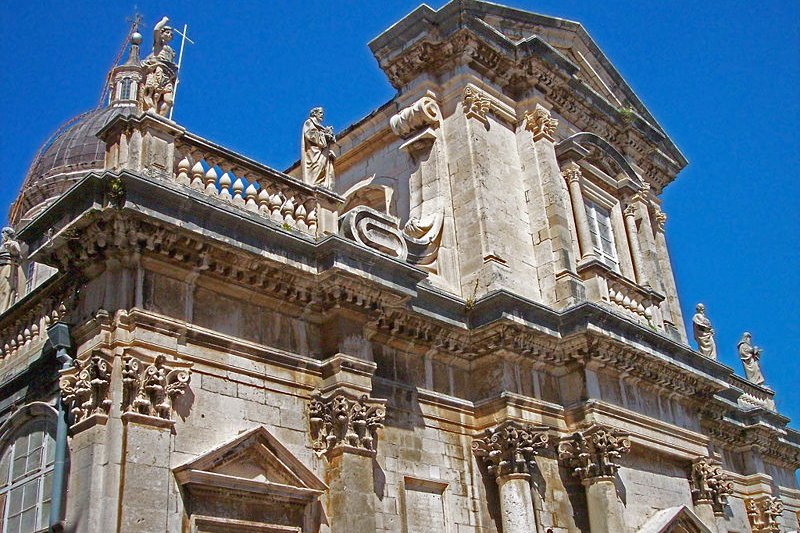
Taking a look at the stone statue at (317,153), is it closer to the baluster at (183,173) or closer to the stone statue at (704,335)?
the baluster at (183,173)

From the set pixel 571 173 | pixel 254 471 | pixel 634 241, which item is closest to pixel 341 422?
pixel 254 471

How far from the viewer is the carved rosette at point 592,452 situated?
11.5 metres

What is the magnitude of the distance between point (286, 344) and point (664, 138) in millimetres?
11064

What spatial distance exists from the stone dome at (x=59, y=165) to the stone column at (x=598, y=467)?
49.1 feet

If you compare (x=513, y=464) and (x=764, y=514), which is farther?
(x=764, y=514)

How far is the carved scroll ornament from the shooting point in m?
9.28

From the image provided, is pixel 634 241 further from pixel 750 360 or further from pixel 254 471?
pixel 254 471

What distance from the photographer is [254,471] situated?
28.3 ft

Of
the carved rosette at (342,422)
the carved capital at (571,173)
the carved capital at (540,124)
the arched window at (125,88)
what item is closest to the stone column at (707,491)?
the carved capital at (571,173)

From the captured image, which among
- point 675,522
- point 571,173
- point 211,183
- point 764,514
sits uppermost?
point 571,173

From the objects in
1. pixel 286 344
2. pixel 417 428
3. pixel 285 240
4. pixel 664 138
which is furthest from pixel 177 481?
pixel 664 138

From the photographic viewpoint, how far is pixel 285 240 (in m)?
9.43

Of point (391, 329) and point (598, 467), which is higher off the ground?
point (391, 329)

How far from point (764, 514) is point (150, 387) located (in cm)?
1281
